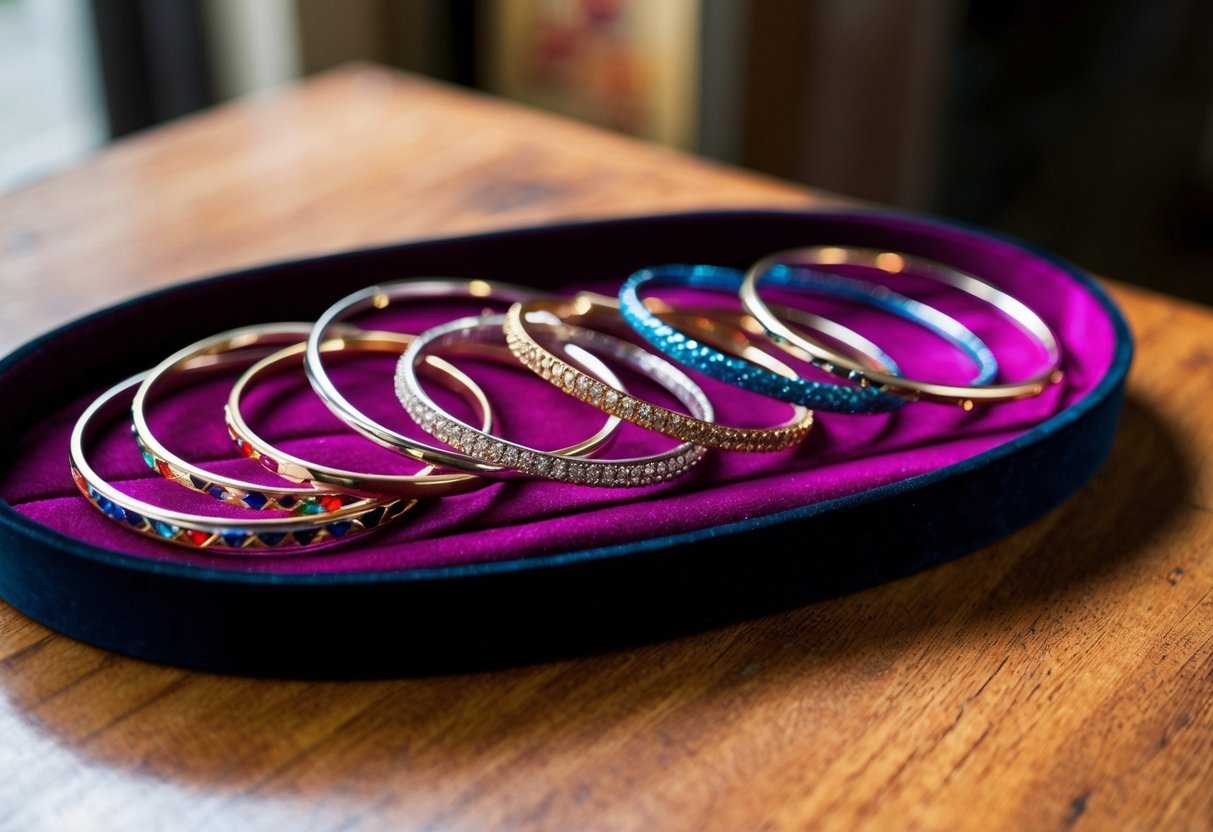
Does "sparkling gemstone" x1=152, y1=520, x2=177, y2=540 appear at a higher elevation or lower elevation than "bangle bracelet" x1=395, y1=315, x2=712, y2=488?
lower

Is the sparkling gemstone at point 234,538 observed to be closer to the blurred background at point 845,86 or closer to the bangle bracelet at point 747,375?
the bangle bracelet at point 747,375

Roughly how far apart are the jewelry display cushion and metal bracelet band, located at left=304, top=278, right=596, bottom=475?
0.6 inches

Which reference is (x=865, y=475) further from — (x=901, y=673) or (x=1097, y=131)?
(x=1097, y=131)

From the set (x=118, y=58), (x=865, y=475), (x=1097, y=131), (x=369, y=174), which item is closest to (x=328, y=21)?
(x=118, y=58)

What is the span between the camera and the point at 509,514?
58cm

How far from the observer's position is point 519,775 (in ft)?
1.54

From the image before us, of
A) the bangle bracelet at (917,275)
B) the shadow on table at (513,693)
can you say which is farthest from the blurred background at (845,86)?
the shadow on table at (513,693)

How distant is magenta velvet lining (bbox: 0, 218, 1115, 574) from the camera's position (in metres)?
Result: 0.55

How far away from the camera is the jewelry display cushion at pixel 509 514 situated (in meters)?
0.49

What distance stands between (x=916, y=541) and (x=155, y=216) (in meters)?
0.65

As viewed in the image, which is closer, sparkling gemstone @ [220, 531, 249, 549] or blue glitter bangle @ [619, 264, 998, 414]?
sparkling gemstone @ [220, 531, 249, 549]

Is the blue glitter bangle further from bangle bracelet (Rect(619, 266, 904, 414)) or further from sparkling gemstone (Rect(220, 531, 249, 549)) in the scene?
sparkling gemstone (Rect(220, 531, 249, 549))

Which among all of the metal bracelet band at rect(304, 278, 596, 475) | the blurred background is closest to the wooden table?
the metal bracelet band at rect(304, 278, 596, 475)

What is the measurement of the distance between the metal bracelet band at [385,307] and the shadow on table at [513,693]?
11cm
